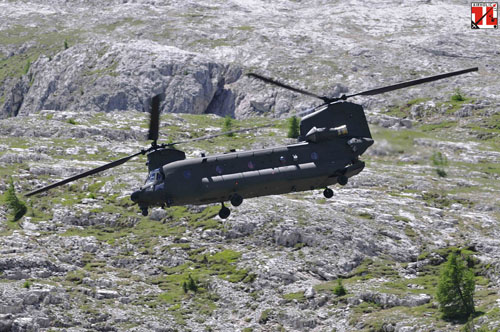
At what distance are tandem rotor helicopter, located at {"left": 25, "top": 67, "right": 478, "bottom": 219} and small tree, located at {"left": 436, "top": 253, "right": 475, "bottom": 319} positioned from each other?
50.2m

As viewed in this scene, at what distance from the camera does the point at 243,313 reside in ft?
327

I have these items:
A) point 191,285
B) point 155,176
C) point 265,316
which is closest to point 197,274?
point 191,285

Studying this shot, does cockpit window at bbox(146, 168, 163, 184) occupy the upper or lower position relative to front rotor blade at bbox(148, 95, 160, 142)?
lower

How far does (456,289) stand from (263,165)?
58474 mm

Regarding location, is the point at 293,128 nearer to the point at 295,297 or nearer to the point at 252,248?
the point at 252,248

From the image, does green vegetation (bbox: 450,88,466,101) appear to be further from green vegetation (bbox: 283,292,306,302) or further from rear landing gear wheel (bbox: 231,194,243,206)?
rear landing gear wheel (bbox: 231,194,243,206)

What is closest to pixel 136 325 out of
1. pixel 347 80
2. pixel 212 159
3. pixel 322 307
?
pixel 322 307

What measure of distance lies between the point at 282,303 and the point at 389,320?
16002mm

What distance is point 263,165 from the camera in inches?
1881

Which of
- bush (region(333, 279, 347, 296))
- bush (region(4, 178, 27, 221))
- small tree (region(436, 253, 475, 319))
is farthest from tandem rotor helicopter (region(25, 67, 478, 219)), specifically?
bush (region(4, 178, 27, 221))

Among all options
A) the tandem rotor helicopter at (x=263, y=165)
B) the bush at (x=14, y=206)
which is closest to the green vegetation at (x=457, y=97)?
the bush at (x=14, y=206)

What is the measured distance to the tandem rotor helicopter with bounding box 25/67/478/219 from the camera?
45344 mm

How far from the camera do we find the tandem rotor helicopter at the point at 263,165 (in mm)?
45344

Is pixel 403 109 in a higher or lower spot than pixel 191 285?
higher
